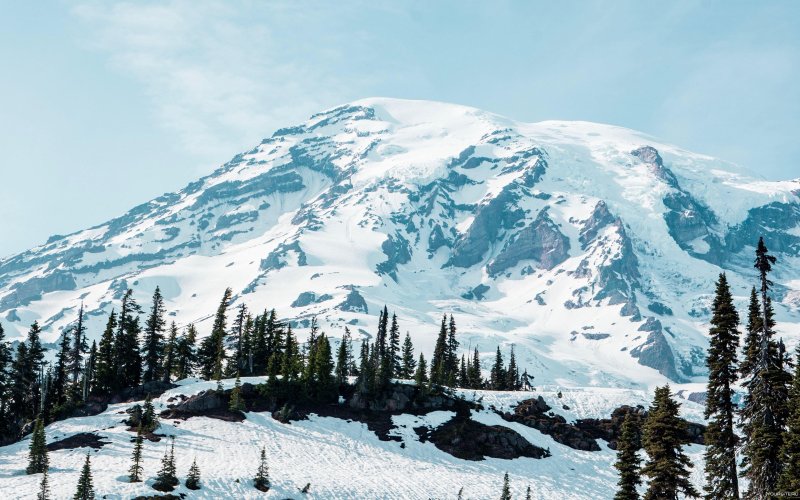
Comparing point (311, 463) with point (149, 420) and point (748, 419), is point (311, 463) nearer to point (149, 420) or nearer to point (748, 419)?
point (149, 420)

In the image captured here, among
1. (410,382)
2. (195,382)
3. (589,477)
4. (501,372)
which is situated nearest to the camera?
(589,477)

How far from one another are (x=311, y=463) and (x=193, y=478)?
625 inches

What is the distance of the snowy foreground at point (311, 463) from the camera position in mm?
60750

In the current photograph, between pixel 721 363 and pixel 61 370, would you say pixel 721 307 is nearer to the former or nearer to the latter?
pixel 721 363

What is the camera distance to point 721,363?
39.8 meters

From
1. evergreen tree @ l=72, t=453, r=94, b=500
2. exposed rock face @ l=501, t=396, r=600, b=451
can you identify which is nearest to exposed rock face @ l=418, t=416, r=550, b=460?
exposed rock face @ l=501, t=396, r=600, b=451

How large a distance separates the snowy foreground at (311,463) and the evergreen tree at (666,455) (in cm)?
3233

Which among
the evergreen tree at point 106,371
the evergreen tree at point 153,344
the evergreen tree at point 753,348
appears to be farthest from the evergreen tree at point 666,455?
the evergreen tree at point 153,344

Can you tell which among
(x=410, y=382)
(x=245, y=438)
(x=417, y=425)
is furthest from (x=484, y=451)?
(x=245, y=438)

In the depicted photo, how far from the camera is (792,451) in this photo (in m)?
34.8

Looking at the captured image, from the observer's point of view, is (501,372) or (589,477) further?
(501,372)

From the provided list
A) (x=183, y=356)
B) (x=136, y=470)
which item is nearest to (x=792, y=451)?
(x=136, y=470)

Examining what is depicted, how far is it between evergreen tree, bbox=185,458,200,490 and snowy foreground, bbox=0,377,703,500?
634 mm

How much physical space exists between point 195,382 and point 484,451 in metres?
35.4
